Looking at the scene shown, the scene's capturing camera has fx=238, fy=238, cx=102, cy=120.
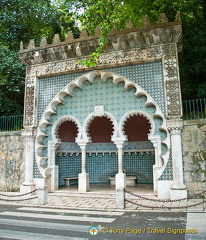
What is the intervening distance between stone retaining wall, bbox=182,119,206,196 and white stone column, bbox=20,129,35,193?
20.1 feet

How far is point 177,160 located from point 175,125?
47.6 inches

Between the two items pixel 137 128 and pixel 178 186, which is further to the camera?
pixel 137 128

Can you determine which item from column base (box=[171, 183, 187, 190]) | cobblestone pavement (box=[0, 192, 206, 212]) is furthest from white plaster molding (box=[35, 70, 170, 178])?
column base (box=[171, 183, 187, 190])

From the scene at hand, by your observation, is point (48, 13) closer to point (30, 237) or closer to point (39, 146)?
point (39, 146)

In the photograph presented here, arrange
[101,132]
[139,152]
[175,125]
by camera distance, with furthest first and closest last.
Answer: [101,132]
[139,152]
[175,125]

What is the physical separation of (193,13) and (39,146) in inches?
438

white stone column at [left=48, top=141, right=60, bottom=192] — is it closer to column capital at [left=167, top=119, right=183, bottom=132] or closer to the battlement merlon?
the battlement merlon

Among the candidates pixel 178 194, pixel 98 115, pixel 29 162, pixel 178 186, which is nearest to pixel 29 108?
pixel 29 162

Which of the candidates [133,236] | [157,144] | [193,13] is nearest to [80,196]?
[157,144]

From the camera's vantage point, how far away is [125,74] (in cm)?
944

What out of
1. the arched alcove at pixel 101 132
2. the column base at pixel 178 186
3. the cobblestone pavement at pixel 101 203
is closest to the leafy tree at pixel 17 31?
the arched alcove at pixel 101 132

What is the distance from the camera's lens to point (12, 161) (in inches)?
426

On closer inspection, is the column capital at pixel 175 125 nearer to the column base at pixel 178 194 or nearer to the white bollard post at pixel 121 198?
the column base at pixel 178 194

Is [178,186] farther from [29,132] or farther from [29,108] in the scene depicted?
[29,108]
